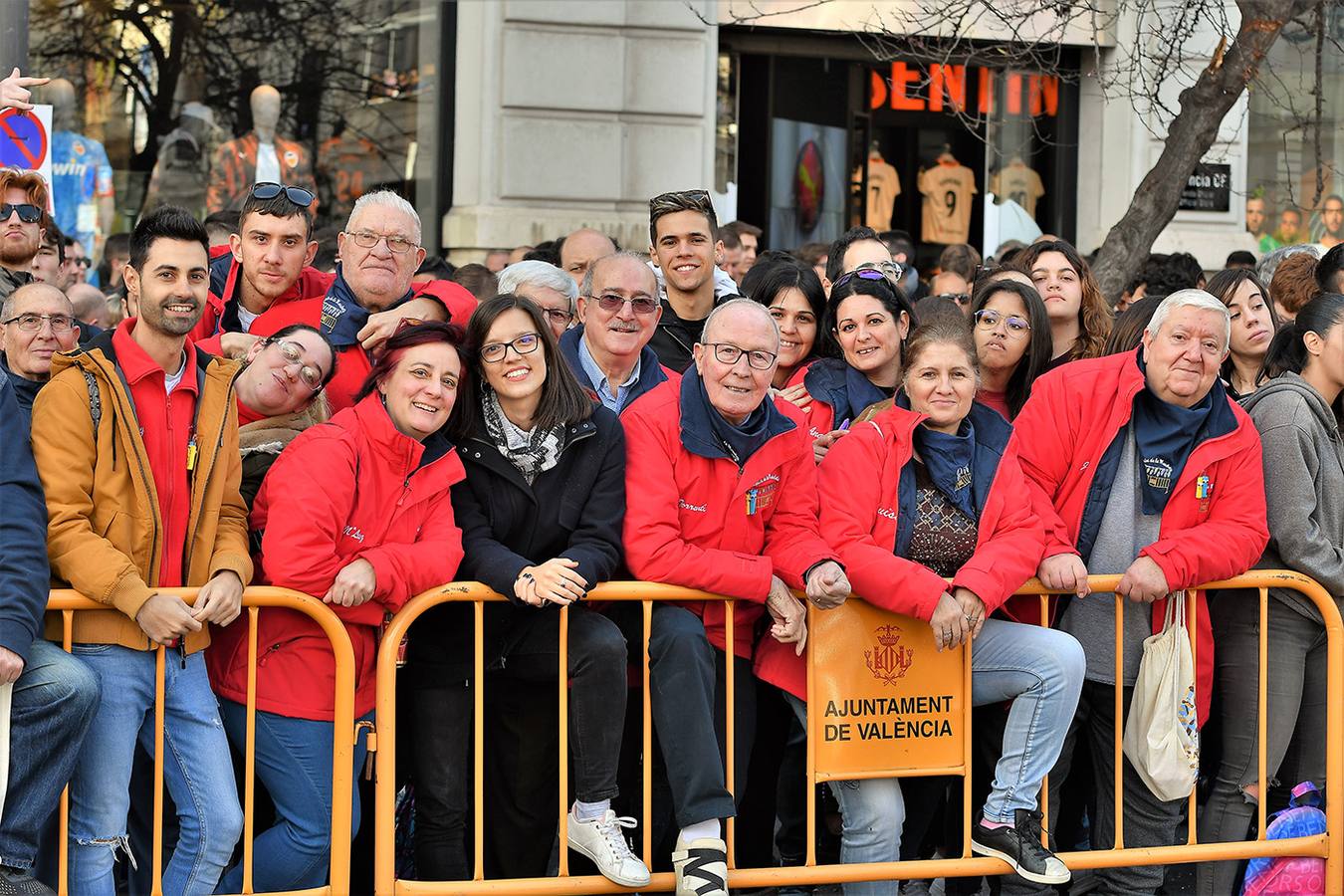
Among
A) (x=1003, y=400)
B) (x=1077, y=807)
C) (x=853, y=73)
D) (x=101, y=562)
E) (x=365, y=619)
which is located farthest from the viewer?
(x=853, y=73)

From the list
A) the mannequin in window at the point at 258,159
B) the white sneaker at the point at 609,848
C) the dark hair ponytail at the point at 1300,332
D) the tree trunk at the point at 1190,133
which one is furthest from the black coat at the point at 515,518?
the mannequin in window at the point at 258,159

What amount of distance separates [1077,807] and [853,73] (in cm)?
954

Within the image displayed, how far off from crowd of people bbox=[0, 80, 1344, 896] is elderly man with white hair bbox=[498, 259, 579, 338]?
0.77ft

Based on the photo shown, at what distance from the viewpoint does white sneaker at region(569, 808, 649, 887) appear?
198 inches

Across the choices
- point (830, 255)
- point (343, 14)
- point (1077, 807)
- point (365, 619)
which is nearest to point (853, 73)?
point (343, 14)

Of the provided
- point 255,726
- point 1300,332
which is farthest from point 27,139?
point 1300,332

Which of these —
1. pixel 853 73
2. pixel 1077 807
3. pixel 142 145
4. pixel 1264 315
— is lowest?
pixel 1077 807

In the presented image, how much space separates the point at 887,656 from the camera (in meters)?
5.46

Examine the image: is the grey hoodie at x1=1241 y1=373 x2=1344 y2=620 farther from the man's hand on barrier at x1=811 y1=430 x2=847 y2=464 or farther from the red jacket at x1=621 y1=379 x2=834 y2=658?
the red jacket at x1=621 y1=379 x2=834 y2=658

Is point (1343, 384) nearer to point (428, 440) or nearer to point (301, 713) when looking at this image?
→ point (428, 440)

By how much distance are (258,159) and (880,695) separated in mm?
8897

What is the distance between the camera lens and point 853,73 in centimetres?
1443

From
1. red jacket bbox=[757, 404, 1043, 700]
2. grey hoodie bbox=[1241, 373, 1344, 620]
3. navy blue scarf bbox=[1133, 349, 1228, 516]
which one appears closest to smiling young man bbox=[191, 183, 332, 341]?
red jacket bbox=[757, 404, 1043, 700]

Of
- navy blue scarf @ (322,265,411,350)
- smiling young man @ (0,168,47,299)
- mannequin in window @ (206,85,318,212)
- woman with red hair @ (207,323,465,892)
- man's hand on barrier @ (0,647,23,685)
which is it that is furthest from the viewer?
mannequin in window @ (206,85,318,212)
